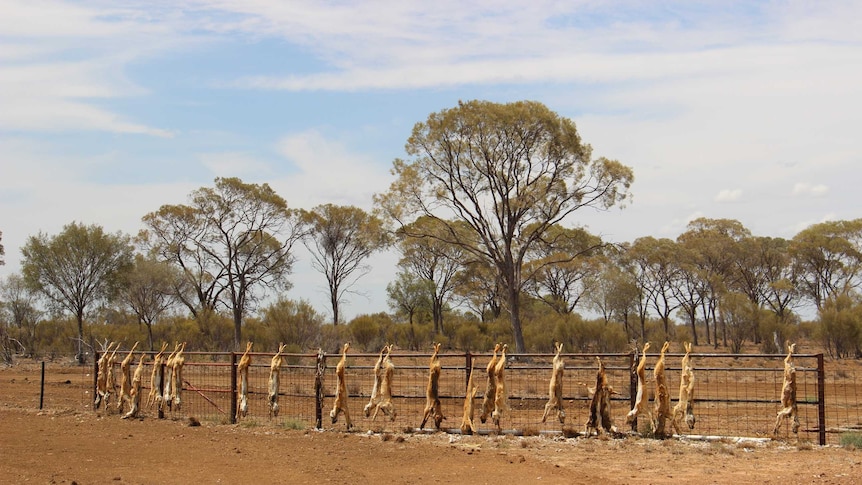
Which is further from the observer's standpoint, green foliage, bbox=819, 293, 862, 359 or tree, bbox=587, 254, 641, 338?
tree, bbox=587, 254, 641, 338

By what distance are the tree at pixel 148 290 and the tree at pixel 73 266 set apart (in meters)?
1.25

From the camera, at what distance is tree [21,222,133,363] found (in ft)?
140

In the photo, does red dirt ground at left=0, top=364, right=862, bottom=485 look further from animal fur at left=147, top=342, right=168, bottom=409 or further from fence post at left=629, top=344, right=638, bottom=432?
animal fur at left=147, top=342, right=168, bottom=409

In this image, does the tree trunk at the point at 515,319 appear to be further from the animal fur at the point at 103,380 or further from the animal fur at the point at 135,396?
the animal fur at the point at 135,396

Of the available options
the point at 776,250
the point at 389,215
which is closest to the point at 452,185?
the point at 389,215

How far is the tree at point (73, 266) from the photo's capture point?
42562 mm

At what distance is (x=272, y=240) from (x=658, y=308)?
27.7 metres

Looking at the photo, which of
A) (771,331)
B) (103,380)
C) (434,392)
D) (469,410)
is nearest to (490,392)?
(469,410)

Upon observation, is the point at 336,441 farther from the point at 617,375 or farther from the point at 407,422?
the point at 617,375

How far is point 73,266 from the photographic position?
42.7 meters

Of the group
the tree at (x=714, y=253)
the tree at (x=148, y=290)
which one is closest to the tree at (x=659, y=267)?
the tree at (x=714, y=253)

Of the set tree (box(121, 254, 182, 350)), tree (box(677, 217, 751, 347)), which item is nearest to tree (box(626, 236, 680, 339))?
tree (box(677, 217, 751, 347))

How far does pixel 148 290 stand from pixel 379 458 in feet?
120

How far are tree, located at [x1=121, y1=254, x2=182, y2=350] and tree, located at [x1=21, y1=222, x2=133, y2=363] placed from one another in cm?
125
